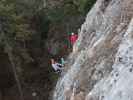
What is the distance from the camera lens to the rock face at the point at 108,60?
4887 millimetres

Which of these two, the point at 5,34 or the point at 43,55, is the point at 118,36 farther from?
the point at 43,55

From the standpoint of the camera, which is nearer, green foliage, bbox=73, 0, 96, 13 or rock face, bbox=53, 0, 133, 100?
rock face, bbox=53, 0, 133, 100

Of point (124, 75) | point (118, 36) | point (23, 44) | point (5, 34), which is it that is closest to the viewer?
point (124, 75)

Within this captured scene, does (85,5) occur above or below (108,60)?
below

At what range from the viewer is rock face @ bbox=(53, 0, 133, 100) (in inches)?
192

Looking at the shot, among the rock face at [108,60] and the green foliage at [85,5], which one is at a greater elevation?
the rock face at [108,60]

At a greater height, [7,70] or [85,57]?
[85,57]

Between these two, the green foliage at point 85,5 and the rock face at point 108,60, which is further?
the green foliage at point 85,5

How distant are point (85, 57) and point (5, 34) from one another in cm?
1398

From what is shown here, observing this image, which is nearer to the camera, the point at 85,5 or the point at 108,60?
the point at 108,60

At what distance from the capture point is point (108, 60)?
5.81 m

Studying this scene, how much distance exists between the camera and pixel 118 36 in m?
6.09

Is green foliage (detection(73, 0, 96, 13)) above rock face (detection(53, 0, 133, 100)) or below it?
below

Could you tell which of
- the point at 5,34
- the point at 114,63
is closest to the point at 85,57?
the point at 114,63
